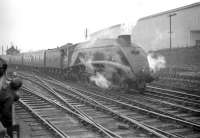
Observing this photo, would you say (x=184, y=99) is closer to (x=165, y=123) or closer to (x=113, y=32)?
(x=165, y=123)

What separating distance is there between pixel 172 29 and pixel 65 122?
95.6 feet

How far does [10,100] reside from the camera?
13.6 ft

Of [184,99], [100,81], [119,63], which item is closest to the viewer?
[184,99]

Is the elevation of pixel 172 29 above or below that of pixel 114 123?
above

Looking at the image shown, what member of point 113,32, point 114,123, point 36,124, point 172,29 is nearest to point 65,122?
point 36,124

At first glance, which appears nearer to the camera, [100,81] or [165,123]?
[165,123]

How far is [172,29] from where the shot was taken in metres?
33.6

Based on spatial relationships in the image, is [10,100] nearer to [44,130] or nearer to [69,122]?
[44,130]

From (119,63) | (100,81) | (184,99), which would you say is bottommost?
(184,99)

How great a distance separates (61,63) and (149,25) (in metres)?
23.3

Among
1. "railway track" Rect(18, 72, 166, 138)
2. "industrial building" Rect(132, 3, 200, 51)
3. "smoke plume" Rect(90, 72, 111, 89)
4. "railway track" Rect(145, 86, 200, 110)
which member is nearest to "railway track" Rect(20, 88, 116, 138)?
"railway track" Rect(18, 72, 166, 138)

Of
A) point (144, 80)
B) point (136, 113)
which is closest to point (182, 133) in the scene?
point (136, 113)

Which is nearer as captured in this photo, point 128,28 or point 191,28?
point 128,28

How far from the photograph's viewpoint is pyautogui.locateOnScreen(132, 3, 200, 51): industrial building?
103 feet
